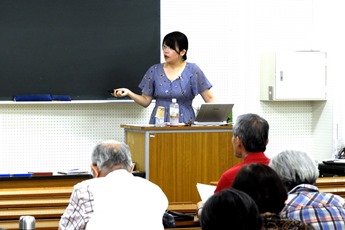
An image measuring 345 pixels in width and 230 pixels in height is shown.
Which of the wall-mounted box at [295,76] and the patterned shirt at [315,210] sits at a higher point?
the wall-mounted box at [295,76]

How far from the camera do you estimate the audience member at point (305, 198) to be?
366cm

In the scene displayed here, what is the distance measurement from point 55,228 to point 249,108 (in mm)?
5081

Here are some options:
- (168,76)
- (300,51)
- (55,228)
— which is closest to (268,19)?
(300,51)

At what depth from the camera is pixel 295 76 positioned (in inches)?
361

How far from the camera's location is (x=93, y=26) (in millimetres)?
8383

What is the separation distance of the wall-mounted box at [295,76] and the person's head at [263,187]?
18.8 feet

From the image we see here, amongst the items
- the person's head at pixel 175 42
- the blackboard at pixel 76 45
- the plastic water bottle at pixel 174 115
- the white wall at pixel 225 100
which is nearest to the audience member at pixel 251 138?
the plastic water bottle at pixel 174 115

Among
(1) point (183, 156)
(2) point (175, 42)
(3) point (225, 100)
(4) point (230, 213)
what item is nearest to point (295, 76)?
(3) point (225, 100)

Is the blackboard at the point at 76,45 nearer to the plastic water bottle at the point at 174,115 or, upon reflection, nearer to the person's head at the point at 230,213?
the plastic water bottle at the point at 174,115

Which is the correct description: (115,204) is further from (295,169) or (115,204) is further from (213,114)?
(213,114)

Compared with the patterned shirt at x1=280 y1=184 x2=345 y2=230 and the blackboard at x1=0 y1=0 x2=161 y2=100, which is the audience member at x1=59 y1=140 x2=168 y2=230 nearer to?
the patterned shirt at x1=280 y1=184 x2=345 y2=230

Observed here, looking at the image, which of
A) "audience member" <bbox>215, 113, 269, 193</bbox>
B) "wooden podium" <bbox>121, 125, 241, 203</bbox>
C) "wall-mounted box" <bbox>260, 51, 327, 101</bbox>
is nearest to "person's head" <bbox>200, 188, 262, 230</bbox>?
"audience member" <bbox>215, 113, 269, 193</bbox>

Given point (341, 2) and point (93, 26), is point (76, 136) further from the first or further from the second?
point (341, 2)

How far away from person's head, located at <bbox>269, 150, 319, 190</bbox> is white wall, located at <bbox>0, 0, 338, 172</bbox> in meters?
4.86
